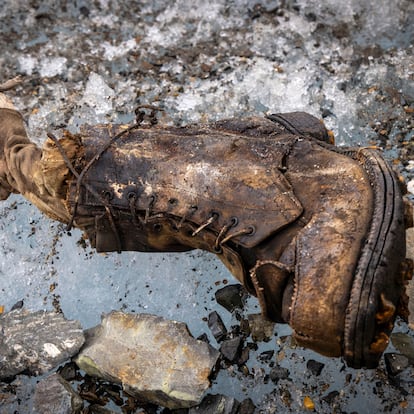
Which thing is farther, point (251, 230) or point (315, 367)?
point (315, 367)

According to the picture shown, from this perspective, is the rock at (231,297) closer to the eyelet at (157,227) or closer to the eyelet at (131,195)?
the eyelet at (157,227)

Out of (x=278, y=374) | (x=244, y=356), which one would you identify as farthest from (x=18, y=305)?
(x=278, y=374)

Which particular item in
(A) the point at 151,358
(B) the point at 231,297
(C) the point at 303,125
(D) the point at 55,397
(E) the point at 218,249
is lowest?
(D) the point at 55,397

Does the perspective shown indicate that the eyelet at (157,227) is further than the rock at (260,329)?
No

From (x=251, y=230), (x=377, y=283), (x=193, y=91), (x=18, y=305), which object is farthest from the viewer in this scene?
(x=193, y=91)

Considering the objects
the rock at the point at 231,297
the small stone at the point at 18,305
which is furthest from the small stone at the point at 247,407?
the small stone at the point at 18,305

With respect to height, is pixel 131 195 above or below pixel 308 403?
above

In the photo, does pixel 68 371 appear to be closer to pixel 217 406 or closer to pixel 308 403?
pixel 217 406

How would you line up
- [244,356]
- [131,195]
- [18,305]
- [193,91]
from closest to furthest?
[131,195]
[244,356]
[18,305]
[193,91]
